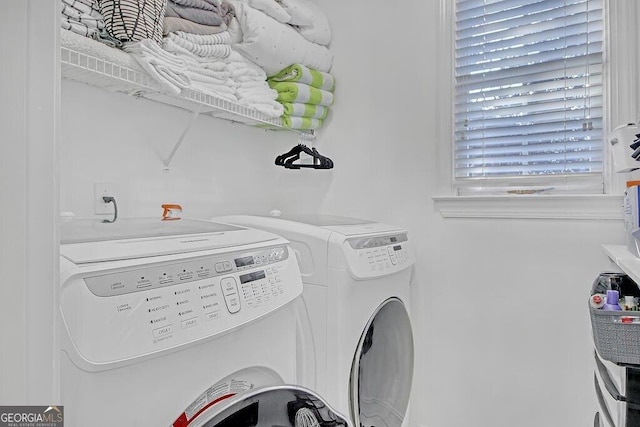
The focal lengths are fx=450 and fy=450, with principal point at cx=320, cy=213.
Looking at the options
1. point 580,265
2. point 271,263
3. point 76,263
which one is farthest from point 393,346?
point 76,263

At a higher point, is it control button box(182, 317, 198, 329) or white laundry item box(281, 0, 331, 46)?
white laundry item box(281, 0, 331, 46)

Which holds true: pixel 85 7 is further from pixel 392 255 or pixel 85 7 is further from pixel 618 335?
pixel 618 335

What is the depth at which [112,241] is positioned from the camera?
3.18 feet

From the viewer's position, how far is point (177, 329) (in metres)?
0.86

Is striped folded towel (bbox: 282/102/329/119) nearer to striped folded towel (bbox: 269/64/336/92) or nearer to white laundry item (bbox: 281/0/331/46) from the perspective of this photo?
striped folded towel (bbox: 269/64/336/92)

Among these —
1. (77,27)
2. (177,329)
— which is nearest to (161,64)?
(77,27)

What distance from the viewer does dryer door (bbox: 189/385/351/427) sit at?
89cm

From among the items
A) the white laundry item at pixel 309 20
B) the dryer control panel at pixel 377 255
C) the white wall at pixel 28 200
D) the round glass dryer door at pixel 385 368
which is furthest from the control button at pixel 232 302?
the white laundry item at pixel 309 20

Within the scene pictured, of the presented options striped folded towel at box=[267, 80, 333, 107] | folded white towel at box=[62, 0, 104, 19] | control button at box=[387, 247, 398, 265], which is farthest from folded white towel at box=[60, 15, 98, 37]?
control button at box=[387, 247, 398, 265]

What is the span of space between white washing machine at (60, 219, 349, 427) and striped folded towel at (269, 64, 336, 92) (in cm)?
108

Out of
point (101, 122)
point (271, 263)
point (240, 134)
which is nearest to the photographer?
point (271, 263)

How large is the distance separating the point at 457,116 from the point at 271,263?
1.26 metres

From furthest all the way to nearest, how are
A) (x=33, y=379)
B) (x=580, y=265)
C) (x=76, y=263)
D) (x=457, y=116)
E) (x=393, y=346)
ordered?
(x=457, y=116)
(x=393, y=346)
(x=580, y=265)
(x=76, y=263)
(x=33, y=379)

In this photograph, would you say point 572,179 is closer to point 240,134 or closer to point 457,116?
point 457,116
